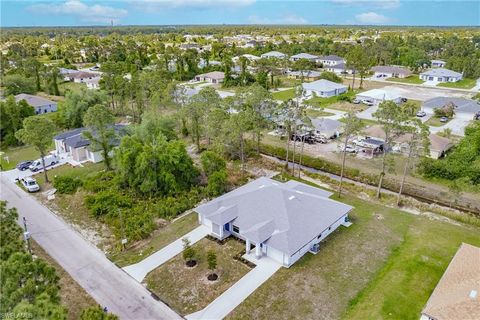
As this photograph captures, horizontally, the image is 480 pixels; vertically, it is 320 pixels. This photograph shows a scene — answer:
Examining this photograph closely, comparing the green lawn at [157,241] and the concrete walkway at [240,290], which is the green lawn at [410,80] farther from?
the concrete walkway at [240,290]

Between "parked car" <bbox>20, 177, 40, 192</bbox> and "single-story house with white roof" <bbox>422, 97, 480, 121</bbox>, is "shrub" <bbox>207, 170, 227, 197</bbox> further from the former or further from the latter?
"single-story house with white roof" <bbox>422, 97, 480, 121</bbox>

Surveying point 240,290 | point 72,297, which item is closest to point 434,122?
point 240,290

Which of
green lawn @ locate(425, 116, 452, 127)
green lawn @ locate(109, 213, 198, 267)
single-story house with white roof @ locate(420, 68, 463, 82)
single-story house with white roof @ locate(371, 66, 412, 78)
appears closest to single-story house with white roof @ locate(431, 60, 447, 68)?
single-story house with white roof @ locate(371, 66, 412, 78)

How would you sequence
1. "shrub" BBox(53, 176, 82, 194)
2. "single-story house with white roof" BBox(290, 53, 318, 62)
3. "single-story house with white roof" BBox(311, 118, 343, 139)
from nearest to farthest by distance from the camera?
"shrub" BBox(53, 176, 82, 194), "single-story house with white roof" BBox(311, 118, 343, 139), "single-story house with white roof" BBox(290, 53, 318, 62)

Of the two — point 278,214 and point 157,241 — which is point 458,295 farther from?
point 157,241

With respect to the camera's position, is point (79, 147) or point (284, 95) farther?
point (284, 95)

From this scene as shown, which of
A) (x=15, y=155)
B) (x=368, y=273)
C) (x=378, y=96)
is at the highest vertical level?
(x=378, y=96)

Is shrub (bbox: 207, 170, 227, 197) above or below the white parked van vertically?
above
